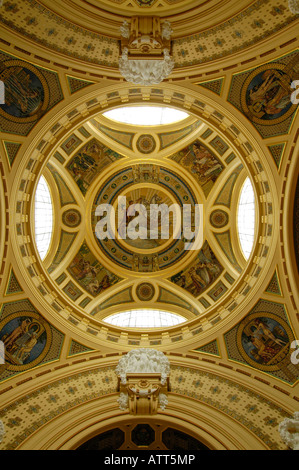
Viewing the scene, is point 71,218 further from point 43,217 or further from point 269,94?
point 269,94

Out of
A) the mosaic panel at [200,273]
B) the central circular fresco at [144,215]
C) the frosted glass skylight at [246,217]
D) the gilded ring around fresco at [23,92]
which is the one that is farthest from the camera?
the central circular fresco at [144,215]

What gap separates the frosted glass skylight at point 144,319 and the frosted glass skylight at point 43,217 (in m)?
4.57

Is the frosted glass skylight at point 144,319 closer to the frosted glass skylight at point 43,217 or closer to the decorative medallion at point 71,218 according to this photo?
the frosted glass skylight at point 43,217

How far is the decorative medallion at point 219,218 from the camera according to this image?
770 inches

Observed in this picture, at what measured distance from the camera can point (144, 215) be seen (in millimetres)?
21734

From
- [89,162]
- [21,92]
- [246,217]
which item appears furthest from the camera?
[89,162]

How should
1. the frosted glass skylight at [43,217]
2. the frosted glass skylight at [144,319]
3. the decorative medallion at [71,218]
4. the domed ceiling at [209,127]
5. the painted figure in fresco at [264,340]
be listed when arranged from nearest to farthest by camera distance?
the domed ceiling at [209,127]
the painted figure in fresco at [264,340]
the frosted glass skylight at [43,217]
the frosted glass skylight at [144,319]
the decorative medallion at [71,218]

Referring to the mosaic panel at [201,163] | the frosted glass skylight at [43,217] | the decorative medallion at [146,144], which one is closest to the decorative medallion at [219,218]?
the mosaic panel at [201,163]

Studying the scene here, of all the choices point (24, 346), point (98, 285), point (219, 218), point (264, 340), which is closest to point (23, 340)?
point (24, 346)

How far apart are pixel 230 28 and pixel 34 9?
200 inches

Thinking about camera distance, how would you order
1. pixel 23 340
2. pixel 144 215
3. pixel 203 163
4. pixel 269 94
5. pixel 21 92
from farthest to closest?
pixel 144 215 < pixel 203 163 < pixel 23 340 < pixel 269 94 < pixel 21 92

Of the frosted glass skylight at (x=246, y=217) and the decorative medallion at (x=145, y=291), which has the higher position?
the frosted glass skylight at (x=246, y=217)

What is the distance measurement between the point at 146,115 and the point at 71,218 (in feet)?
19.9

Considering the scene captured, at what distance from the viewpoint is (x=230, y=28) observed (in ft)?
35.9
